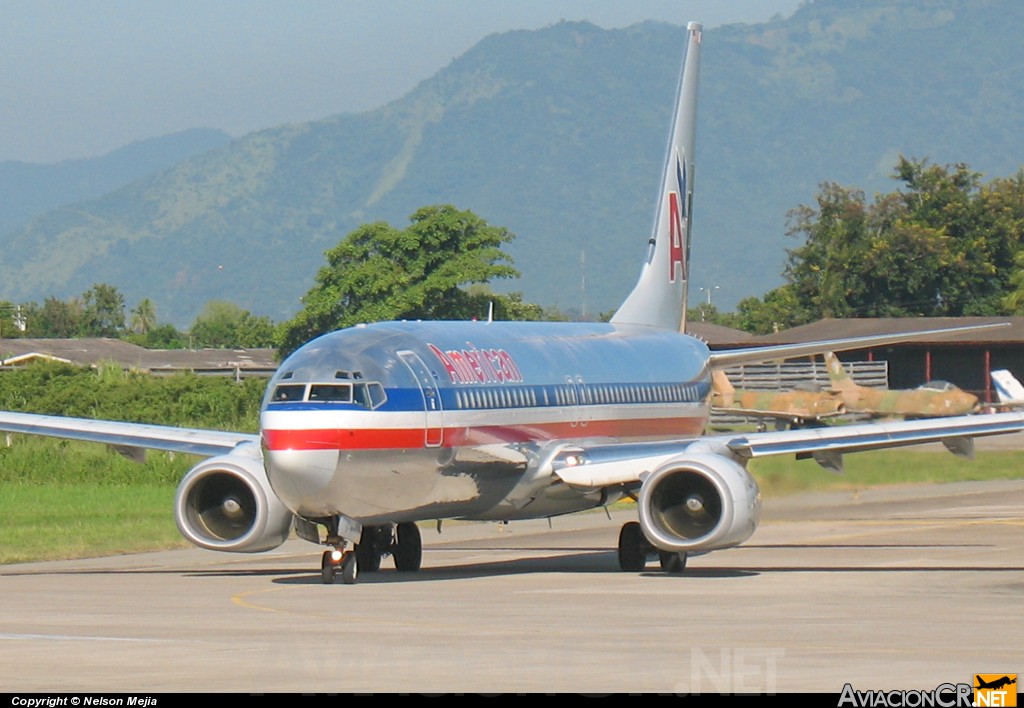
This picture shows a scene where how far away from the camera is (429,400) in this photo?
80.3ft

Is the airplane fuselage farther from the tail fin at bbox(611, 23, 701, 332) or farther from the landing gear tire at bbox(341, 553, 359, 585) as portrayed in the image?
the tail fin at bbox(611, 23, 701, 332)

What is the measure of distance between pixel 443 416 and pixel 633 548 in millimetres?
4493

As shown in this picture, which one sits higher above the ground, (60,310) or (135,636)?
(60,310)

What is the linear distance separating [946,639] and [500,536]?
66.6 ft

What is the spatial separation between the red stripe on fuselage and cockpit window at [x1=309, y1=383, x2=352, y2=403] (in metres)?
0.46

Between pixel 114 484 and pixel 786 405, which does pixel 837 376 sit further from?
pixel 114 484

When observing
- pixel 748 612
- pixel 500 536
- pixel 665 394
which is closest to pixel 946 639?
pixel 748 612

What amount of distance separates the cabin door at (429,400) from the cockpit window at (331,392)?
1.29m

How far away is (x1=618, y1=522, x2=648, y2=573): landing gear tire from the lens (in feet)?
90.5

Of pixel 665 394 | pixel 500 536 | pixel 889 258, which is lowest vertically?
pixel 500 536

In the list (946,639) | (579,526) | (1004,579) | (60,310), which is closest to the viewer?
(946,639)

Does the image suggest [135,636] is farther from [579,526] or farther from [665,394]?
[579,526]

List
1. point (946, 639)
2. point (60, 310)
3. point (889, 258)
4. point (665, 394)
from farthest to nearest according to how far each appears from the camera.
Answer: point (60, 310) < point (889, 258) < point (665, 394) < point (946, 639)

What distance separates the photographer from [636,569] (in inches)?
1088
